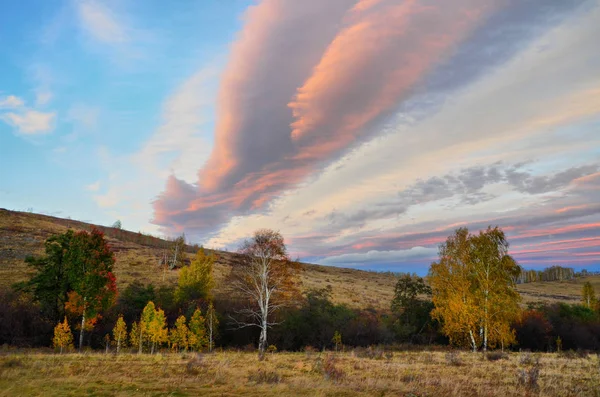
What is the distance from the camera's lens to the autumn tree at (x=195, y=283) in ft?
181

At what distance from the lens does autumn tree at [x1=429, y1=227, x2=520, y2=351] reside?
120 ft

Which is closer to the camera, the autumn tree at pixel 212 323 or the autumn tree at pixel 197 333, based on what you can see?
the autumn tree at pixel 197 333

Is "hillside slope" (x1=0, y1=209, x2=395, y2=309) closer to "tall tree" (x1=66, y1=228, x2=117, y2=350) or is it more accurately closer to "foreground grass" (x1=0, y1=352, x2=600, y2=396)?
"tall tree" (x1=66, y1=228, x2=117, y2=350)

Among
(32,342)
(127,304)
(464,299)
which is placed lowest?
(32,342)

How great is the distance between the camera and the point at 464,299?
3897cm

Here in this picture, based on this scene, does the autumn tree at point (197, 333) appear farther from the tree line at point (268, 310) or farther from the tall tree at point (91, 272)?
the tall tree at point (91, 272)

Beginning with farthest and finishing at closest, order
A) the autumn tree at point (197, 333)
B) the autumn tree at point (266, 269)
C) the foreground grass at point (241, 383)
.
→ the autumn tree at point (197, 333), the autumn tree at point (266, 269), the foreground grass at point (241, 383)

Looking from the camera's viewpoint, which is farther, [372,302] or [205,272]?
[372,302]

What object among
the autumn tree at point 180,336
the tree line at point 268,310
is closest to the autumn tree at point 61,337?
the tree line at point 268,310

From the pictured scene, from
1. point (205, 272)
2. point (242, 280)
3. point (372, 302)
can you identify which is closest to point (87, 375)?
point (242, 280)

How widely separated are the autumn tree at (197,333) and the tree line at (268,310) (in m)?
0.12

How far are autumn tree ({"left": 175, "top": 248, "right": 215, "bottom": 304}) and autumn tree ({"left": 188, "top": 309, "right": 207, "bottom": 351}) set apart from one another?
10550 millimetres

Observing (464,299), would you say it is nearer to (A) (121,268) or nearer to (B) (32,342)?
(B) (32,342)

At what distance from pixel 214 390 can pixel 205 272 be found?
48622 mm
